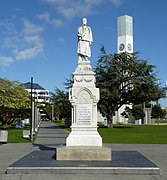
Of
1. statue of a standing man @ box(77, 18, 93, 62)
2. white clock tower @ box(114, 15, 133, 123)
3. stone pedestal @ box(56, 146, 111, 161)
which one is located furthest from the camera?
white clock tower @ box(114, 15, 133, 123)

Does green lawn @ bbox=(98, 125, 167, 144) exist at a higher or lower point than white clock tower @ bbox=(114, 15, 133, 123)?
lower

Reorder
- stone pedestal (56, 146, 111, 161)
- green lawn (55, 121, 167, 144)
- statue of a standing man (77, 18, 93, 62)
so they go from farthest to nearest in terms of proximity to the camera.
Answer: green lawn (55, 121, 167, 144) < statue of a standing man (77, 18, 93, 62) < stone pedestal (56, 146, 111, 161)

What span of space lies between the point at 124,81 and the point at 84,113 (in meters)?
36.4

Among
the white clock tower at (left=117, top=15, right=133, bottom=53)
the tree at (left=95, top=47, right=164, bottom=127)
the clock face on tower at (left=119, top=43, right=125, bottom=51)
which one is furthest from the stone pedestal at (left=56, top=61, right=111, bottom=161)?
the clock face on tower at (left=119, top=43, right=125, bottom=51)

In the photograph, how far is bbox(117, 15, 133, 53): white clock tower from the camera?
10375 centimetres

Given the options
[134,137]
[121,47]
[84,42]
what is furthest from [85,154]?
[121,47]

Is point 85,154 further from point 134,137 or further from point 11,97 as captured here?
point 11,97

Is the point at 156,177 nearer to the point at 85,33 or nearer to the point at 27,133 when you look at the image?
the point at 85,33

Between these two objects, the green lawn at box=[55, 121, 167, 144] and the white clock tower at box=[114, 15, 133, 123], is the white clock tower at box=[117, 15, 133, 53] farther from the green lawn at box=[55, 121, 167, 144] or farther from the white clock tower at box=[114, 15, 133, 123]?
the green lawn at box=[55, 121, 167, 144]

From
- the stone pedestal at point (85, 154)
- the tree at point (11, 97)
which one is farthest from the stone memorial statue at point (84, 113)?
the tree at point (11, 97)

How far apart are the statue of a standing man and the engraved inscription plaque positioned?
2345 millimetres

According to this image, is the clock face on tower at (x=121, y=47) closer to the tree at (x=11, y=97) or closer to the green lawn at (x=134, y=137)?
the tree at (x=11, y=97)

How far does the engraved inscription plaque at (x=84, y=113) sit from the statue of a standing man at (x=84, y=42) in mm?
2345

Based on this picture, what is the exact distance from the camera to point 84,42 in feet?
49.8
